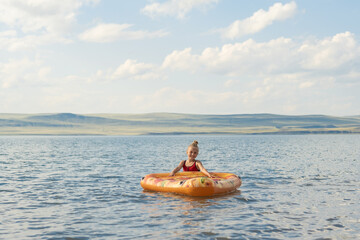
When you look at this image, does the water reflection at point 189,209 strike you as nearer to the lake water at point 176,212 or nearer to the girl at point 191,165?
the lake water at point 176,212

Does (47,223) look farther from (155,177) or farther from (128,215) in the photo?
(155,177)

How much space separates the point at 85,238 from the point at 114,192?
25.9 ft

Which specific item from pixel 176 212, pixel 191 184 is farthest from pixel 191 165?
pixel 176 212

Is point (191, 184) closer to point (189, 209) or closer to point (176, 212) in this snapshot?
point (189, 209)

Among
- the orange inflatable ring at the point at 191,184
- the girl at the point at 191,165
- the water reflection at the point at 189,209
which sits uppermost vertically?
the girl at the point at 191,165

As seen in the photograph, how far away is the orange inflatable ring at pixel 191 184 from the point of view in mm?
16125

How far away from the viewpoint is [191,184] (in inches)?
635

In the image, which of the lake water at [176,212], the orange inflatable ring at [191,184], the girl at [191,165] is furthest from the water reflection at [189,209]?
the girl at [191,165]

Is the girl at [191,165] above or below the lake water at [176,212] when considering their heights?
above

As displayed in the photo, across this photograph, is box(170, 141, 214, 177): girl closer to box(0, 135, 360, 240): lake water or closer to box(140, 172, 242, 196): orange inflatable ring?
box(140, 172, 242, 196): orange inflatable ring

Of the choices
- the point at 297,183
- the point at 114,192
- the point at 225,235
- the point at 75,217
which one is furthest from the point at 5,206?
the point at 297,183

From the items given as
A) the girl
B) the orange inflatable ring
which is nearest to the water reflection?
the orange inflatable ring

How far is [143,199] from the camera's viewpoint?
53.4 ft

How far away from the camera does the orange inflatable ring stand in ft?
52.9
